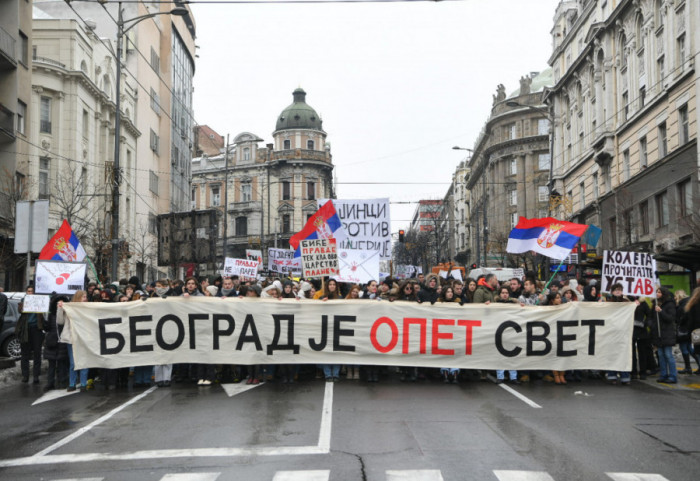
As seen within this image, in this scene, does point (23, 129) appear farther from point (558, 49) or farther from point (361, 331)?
point (558, 49)

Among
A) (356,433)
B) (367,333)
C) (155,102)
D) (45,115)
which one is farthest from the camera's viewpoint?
(155,102)

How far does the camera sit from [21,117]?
108ft

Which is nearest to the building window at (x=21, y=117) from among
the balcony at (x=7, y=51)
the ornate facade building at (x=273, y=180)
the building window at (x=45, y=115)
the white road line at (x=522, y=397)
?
the balcony at (x=7, y=51)

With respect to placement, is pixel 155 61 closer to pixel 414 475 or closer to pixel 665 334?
pixel 665 334

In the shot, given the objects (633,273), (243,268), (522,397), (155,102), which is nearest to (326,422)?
(522,397)

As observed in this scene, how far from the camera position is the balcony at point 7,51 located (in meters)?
29.9

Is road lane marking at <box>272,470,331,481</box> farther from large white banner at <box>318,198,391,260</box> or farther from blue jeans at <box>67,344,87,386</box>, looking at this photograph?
large white banner at <box>318,198,391,260</box>

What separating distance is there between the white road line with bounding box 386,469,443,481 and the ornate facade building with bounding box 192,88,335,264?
84.3m

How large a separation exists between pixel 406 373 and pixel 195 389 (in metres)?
3.70

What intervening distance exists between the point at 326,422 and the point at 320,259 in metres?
5.68

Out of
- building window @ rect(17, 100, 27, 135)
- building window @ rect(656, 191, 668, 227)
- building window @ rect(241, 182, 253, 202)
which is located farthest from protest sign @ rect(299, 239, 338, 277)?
building window @ rect(241, 182, 253, 202)

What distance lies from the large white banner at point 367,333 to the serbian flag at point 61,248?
2.52 metres

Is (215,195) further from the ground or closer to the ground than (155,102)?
closer to the ground

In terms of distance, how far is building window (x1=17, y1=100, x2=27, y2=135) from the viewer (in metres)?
32.7
